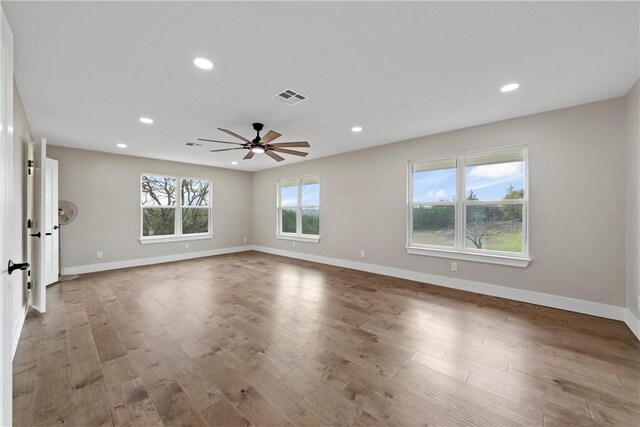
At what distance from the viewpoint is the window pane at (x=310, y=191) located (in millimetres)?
6309

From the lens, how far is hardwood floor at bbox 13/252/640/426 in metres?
1.58

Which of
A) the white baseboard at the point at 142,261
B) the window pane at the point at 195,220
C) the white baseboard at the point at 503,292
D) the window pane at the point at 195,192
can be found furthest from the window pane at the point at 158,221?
the white baseboard at the point at 503,292

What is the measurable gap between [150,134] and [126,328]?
305 cm

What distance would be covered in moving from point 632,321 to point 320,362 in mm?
3311

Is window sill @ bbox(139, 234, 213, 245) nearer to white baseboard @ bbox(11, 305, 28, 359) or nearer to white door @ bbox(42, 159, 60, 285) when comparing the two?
white door @ bbox(42, 159, 60, 285)

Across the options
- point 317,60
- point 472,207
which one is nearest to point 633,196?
point 472,207

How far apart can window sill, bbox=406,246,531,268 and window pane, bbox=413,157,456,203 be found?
875 mm

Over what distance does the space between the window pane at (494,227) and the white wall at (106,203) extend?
6403mm

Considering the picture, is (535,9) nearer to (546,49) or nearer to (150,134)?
(546,49)

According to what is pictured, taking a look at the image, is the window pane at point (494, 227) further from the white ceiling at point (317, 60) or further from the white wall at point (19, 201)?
the white wall at point (19, 201)

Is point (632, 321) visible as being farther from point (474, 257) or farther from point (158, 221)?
point (158, 221)

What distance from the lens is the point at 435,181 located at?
174 inches

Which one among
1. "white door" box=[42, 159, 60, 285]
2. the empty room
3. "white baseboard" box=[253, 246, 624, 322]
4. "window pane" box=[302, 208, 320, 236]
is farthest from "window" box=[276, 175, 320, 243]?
"white door" box=[42, 159, 60, 285]

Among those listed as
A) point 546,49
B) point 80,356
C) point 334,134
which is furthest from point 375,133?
point 80,356
